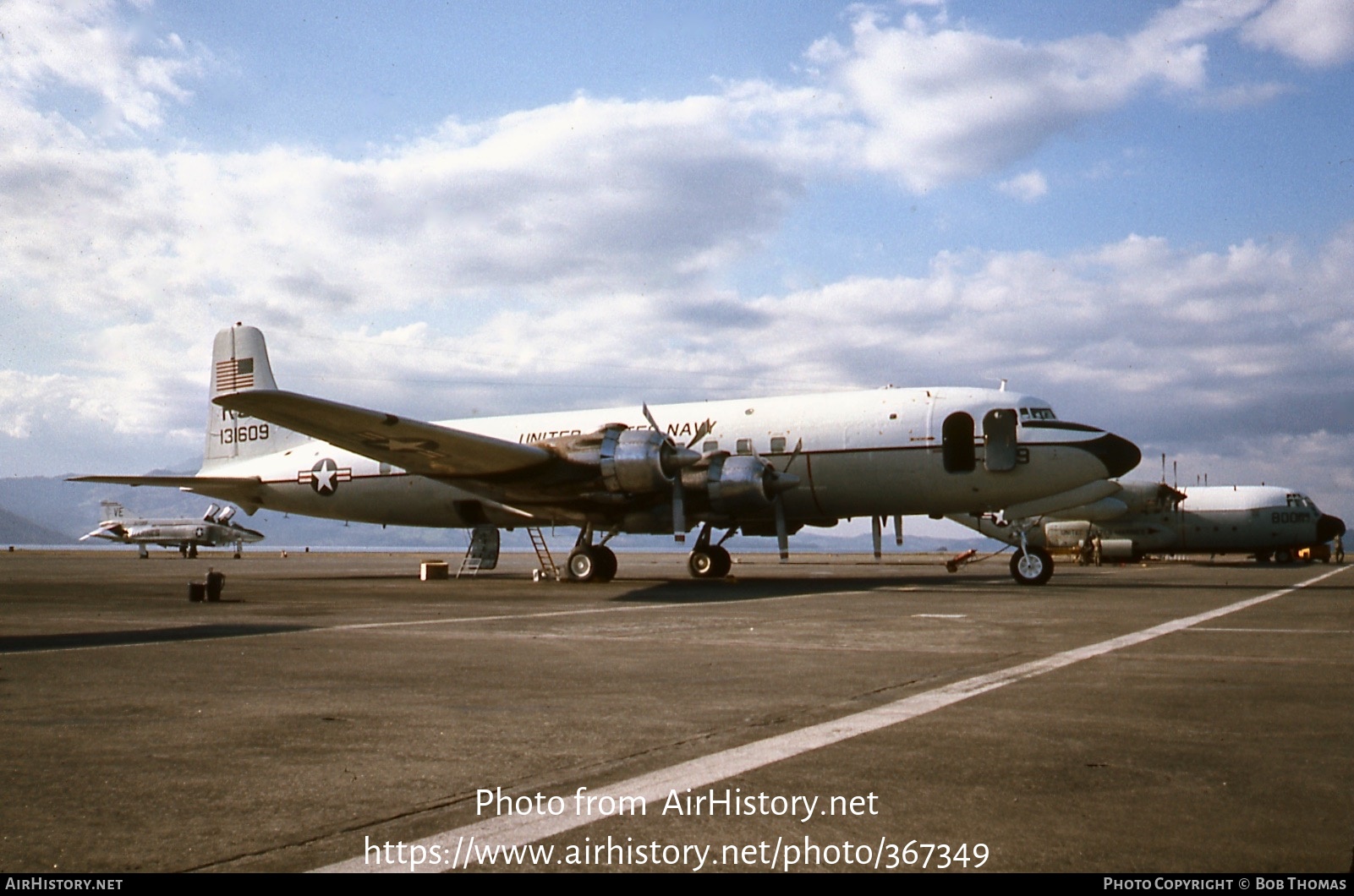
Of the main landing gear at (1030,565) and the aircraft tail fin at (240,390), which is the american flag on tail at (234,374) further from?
the main landing gear at (1030,565)

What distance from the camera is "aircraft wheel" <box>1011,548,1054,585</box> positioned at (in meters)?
24.1

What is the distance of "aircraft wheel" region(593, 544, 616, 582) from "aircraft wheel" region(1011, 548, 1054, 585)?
1012 centimetres

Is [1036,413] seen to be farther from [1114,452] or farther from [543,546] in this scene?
[543,546]

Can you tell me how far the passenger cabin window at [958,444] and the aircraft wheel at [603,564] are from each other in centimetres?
872

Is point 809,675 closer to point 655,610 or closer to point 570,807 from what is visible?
point 570,807

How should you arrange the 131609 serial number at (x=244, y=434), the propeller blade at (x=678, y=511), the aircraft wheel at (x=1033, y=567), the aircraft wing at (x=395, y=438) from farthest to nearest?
the 131609 serial number at (x=244, y=434) < the aircraft wheel at (x=1033, y=567) < the propeller blade at (x=678, y=511) < the aircraft wing at (x=395, y=438)

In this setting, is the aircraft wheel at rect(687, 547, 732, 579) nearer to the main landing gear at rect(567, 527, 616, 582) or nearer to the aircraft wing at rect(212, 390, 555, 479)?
the main landing gear at rect(567, 527, 616, 582)

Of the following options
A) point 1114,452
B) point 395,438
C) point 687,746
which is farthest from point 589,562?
point 687,746

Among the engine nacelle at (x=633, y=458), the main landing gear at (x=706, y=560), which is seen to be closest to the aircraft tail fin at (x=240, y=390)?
the engine nacelle at (x=633, y=458)

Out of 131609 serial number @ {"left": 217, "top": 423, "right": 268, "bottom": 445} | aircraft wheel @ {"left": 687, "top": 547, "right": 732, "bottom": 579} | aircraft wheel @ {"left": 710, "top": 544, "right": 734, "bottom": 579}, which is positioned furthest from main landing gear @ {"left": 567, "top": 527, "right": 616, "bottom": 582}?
131609 serial number @ {"left": 217, "top": 423, "right": 268, "bottom": 445}

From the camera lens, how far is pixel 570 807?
4.10 metres

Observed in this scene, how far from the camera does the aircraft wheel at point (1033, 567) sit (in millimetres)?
24141

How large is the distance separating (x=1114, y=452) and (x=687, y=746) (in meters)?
20.4
